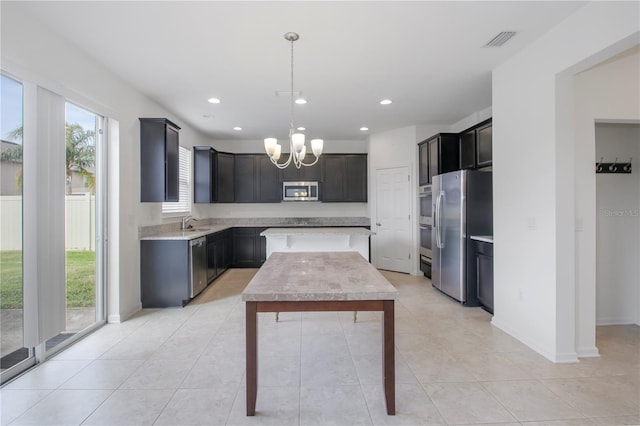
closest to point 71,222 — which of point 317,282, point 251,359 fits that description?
point 251,359

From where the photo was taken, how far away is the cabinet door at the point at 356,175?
263 inches

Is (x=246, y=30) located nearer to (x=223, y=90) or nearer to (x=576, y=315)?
(x=223, y=90)

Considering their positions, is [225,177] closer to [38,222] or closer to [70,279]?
[70,279]

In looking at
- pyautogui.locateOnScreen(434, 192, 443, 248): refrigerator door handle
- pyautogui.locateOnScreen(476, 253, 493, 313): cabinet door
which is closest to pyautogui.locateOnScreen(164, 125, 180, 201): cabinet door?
pyautogui.locateOnScreen(434, 192, 443, 248): refrigerator door handle

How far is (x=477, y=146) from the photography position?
4348 mm

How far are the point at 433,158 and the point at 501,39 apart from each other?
242 centimetres

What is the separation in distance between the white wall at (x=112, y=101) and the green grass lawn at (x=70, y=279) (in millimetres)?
220

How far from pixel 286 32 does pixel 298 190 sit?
413 cm

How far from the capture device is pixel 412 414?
1.92m

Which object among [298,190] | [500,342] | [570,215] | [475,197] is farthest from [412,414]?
[298,190]

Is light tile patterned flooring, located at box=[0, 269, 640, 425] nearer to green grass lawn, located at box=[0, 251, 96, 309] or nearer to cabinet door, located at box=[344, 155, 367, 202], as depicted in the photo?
green grass lawn, located at box=[0, 251, 96, 309]

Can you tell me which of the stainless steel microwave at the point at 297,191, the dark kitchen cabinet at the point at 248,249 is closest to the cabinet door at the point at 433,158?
the stainless steel microwave at the point at 297,191

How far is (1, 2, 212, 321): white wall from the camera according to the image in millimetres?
2315

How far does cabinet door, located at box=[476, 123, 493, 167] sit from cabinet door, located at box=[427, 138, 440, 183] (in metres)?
0.64
